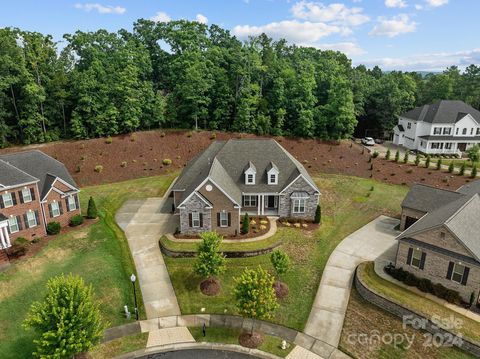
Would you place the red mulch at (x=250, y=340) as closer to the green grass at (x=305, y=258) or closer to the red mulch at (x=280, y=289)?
the green grass at (x=305, y=258)

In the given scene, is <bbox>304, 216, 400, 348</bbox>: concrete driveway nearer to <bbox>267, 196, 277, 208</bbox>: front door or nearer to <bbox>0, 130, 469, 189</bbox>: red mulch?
<bbox>267, 196, 277, 208</bbox>: front door

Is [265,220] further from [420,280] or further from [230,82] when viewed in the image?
[230,82]

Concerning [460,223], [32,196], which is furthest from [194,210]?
[460,223]

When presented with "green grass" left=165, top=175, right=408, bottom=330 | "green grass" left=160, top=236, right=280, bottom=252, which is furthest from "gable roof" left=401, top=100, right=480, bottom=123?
"green grass" left=160, top=236, right=280, bottom=252

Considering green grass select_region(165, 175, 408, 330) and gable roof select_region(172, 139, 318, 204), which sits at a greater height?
gable roof select_region(172, 139, 318, 204)

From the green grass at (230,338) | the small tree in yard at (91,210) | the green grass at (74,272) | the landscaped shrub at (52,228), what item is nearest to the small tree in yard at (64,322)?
the green grass at (74,272)

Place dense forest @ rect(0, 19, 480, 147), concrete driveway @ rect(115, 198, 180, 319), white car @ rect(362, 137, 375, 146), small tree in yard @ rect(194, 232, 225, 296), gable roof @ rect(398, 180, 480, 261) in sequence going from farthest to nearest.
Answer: white car @ rect(362, 137, 375, 146), dense forest @ rect(0, 19, 480, 147), small tree in yard @ rect(194, 232, 225, 296), concrete driveway @ rect(115, 198, 180, 319), gable roof @ rect(398, 180, 480, 261)

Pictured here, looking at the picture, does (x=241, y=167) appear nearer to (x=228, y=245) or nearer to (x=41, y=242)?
(x=228, y=245)

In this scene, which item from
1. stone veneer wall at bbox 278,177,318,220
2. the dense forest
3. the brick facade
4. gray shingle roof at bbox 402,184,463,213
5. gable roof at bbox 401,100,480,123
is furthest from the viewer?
gable roof at bbox 401,100,480,123
